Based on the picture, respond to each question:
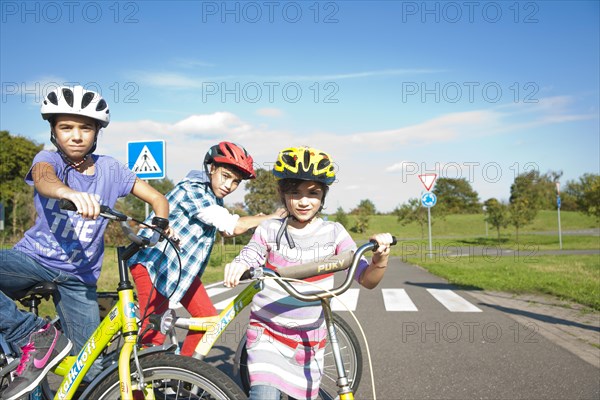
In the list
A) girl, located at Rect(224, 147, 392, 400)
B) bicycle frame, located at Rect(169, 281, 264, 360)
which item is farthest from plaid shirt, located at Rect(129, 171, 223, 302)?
girl, located at Rect(224, 147, 392, 400)

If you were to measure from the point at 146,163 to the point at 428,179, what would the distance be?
13981 millimetres

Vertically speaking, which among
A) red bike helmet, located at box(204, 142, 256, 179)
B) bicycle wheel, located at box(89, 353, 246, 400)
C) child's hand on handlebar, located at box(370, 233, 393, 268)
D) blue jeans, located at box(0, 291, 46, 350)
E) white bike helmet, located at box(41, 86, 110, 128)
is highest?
white bike helmet, located at box(41, 86, 110, 128)

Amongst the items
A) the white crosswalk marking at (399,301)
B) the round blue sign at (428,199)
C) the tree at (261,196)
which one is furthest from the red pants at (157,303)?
the tree at (261,196)

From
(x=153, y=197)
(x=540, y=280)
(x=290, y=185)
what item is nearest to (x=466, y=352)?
(x=290, y=185)

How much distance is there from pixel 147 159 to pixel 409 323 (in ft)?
19.9

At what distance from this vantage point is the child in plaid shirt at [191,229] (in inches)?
137

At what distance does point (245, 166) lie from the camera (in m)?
3.68

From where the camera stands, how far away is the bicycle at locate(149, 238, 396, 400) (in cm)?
218

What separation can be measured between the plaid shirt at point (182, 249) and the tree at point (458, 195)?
3881 inches

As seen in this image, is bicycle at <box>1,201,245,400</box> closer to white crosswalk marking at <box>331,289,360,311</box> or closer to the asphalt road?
the asphalt road

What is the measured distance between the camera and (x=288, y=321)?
8.50ft

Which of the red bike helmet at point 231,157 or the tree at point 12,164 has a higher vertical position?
the tree at point 12,164

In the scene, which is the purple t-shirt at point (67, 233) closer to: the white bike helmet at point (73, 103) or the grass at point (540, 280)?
the white bike helmet at point (73, 103)

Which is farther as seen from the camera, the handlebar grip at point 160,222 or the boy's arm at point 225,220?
the boy's arm at point 225,220
